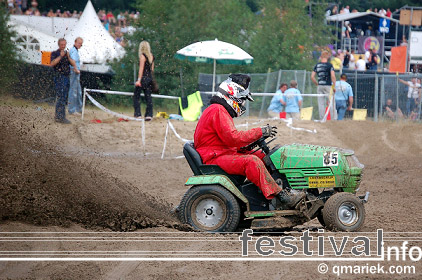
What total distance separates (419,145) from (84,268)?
13.5 meters

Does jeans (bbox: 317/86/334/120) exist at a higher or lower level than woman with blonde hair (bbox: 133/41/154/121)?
lower

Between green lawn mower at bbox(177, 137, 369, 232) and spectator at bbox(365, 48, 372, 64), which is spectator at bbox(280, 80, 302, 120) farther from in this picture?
green lawn mower at bbox(177, 137, 369, 232)

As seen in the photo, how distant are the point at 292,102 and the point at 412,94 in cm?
402

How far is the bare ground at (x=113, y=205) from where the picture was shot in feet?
19.1

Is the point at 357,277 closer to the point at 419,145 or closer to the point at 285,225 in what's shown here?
the point at 285,225

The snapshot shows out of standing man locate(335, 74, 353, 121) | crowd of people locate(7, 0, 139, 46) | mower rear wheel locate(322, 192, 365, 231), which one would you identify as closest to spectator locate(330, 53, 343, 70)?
standing man locate(335, 74, 353, 121)

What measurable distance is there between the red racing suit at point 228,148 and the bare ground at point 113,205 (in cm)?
79

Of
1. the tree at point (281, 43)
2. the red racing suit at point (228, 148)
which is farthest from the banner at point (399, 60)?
the red racing suit at point (228, 148)

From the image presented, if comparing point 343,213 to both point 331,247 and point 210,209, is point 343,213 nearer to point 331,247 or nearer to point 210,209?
point 331,247

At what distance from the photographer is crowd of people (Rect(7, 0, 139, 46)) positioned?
79.0 ft

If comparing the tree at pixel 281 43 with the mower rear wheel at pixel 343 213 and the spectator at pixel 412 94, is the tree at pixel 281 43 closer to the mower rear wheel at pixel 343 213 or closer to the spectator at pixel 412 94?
the spectator at pixel 412 94

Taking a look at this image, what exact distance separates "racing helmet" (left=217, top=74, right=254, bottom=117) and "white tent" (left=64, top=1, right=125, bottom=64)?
15120 millimetres

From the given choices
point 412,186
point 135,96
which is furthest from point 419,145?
point 135,96

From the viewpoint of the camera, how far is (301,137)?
17469mm
